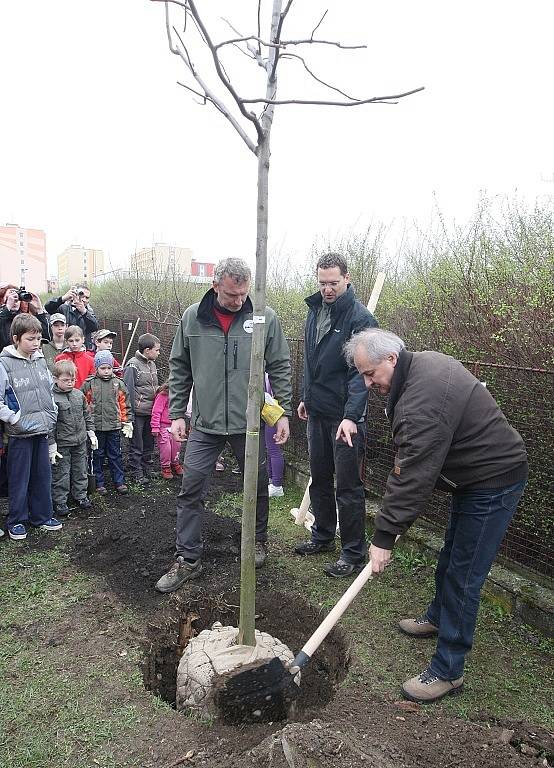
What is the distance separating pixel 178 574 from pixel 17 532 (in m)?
1.74

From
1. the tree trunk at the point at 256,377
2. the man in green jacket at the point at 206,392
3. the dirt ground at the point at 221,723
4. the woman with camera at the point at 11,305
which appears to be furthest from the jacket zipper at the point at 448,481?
the woman with camera at the point at 11,305

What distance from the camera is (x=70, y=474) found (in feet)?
18.8

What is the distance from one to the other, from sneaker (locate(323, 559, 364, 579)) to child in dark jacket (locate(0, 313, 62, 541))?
8.31 feet

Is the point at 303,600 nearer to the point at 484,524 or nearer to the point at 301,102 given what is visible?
the point at 484,524

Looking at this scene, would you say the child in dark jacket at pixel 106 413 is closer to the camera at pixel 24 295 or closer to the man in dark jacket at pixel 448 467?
the camera at pixel 24 295

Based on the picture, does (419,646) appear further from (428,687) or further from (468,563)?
(468,563)

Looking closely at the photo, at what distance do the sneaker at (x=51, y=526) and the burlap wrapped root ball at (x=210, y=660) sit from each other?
2411 mm

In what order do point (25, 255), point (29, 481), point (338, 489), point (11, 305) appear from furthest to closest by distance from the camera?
1. point (25, 255)
2. point (11, 305)
3. point (29, 481)
4. point (338, 489)

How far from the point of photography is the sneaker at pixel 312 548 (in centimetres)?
473

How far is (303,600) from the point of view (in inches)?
153

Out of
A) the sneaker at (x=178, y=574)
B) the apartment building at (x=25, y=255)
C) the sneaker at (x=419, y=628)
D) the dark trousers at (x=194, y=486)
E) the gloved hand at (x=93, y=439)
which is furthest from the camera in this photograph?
the apartment building at (x=25, y=255)

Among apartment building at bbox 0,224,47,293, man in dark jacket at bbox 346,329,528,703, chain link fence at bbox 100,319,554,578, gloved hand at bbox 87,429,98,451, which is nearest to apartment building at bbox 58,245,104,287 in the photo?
apartment building at bbox 0,224,47,293

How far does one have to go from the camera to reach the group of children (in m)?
4.85

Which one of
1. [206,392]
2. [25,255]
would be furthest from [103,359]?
[25,255]
